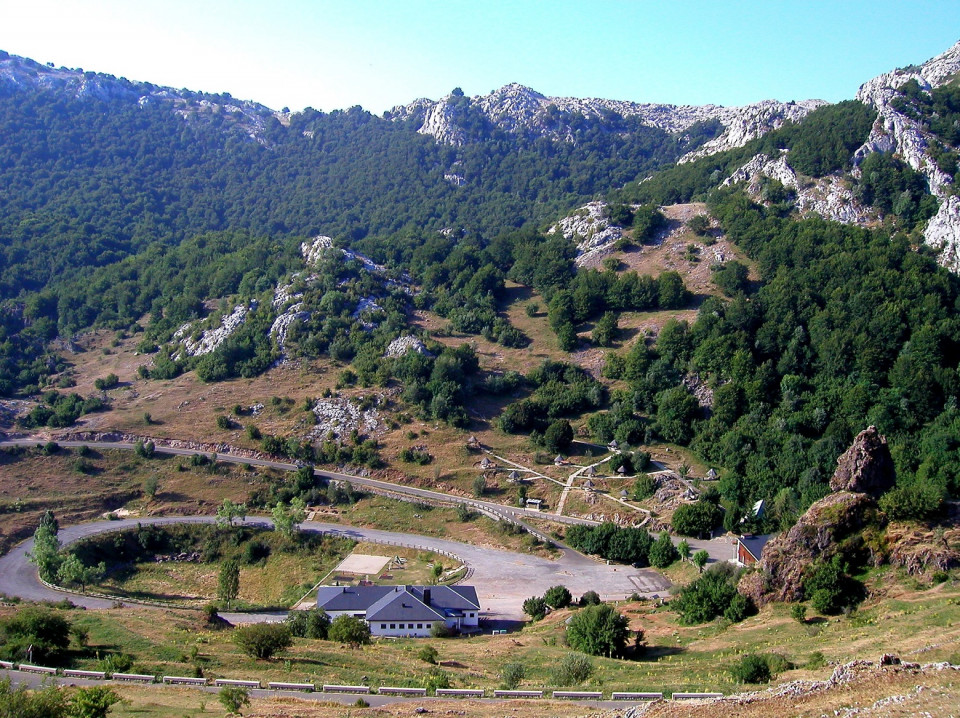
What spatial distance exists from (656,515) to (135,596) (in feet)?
125

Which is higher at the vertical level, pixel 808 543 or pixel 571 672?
pixel 808 543

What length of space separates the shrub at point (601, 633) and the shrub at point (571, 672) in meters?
4.85

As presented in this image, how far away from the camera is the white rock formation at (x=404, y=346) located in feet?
274

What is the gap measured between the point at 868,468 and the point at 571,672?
80.0 feet

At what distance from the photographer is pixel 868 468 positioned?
1789 inches

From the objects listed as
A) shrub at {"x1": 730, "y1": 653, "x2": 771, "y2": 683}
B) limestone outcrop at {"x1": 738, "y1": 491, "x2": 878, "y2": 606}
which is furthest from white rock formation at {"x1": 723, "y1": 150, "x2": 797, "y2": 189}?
shrub at {"x1": 730, "y1": 653, "x2": 771, "y2": 683}

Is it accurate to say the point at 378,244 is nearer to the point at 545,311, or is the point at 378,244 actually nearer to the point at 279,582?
the point at 545,311

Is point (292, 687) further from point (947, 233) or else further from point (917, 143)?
point (917, 143)

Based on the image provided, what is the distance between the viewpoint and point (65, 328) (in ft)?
341

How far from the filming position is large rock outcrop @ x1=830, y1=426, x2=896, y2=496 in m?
45.4

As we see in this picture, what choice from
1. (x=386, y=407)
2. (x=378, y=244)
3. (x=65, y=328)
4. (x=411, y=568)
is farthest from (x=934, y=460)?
(x=65, y=328)

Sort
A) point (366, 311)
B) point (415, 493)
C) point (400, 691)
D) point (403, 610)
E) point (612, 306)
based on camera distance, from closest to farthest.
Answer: point (400, 691) → point (403, 610) → point (415, 493) → point (612, 306) → point (366, 311)

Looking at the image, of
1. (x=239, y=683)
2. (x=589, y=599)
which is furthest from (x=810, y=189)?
(x=239, y=683)

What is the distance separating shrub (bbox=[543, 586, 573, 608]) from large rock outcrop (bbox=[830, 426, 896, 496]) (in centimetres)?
1756
